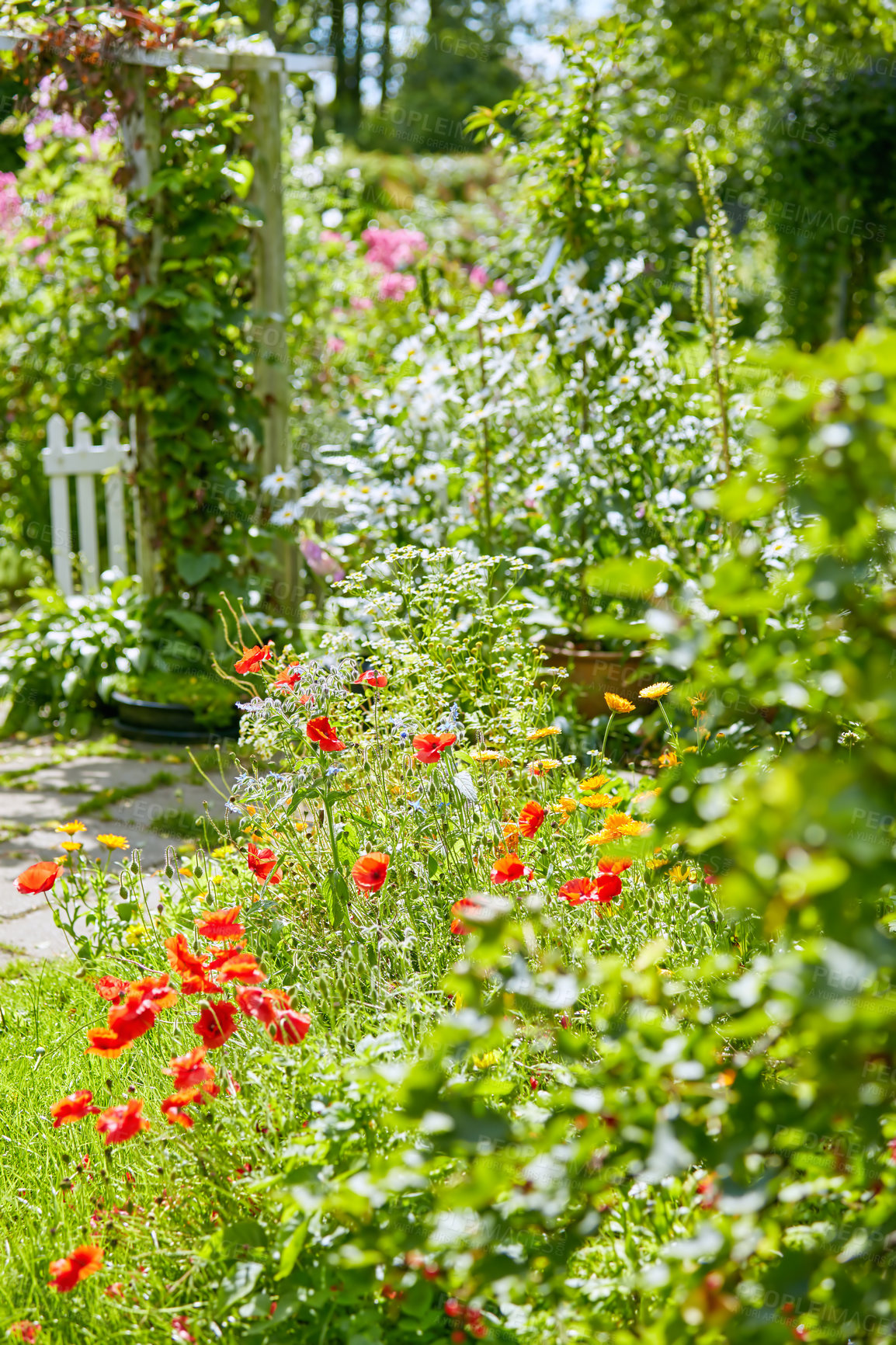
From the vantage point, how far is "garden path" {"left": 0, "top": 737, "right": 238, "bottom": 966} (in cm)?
263

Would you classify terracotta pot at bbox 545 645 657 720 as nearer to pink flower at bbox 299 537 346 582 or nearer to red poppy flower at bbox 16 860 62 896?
pink flower at bbox 299 537 346 582

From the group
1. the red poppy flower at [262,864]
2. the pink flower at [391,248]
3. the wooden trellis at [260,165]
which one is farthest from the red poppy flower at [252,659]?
the pink flower at [391,248]

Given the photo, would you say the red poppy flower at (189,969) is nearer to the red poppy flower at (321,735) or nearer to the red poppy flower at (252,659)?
the red poppy flower at (321,735)

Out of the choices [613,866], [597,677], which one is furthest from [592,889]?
[597,677]

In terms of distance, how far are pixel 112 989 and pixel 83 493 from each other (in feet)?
11.8

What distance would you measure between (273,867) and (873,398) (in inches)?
49.2

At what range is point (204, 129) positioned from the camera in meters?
4.10

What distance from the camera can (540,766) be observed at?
6.89 feet

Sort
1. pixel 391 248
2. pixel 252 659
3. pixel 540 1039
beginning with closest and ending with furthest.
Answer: pixel 540 1039, pixel 252 659, pixel 391 248

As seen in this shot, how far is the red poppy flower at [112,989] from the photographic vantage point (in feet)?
5.02

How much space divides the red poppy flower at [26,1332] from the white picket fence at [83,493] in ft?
12.5

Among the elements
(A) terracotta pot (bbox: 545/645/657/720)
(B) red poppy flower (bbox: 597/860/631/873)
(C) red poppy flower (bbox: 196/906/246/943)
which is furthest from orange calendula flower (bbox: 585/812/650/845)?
(A) terracotta pot (bbox: 545/645/657/720)

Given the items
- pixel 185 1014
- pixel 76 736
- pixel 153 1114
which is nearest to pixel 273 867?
pixel 185 1014

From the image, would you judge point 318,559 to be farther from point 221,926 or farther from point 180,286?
point 221,926
